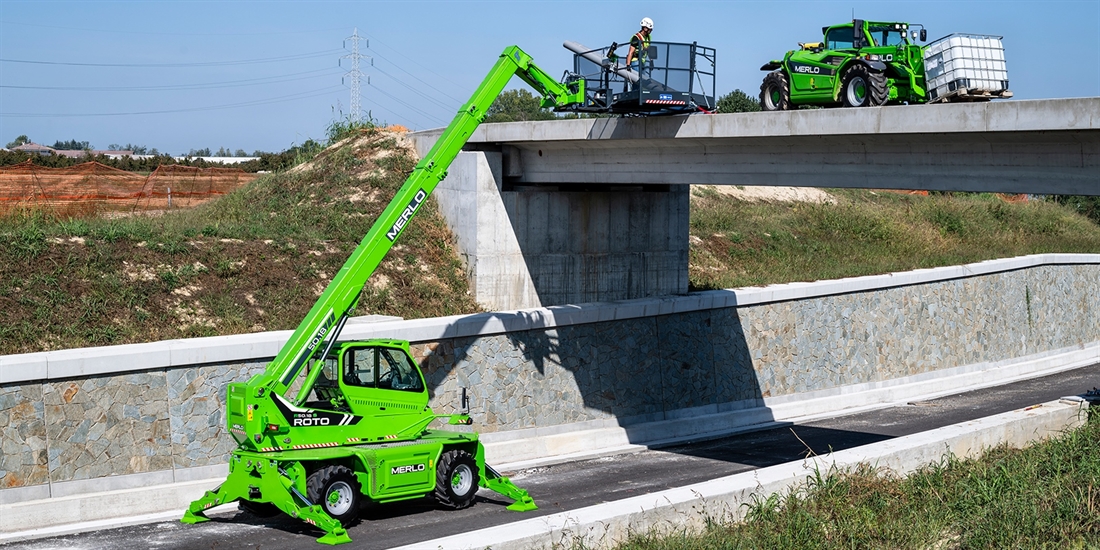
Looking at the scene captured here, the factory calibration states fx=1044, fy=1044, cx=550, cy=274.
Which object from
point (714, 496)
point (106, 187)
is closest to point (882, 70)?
point (714, 496)

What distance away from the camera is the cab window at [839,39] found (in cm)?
2331

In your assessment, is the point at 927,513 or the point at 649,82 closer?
the point at 927,513

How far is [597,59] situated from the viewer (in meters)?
22.3

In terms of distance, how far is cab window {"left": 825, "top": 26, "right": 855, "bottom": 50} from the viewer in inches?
918

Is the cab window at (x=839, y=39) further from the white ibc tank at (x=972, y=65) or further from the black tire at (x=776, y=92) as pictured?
the white ibc tank at (x=972, y=65)

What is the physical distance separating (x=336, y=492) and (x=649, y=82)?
36.7 feet

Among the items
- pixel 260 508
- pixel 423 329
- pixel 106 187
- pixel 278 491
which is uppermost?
pixel 106 187

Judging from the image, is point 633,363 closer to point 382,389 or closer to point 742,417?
point 742,417

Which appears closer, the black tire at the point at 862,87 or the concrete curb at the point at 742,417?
the concrete curb at the point at 742,417


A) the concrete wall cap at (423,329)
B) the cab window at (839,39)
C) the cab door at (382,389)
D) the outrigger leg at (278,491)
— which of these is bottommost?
the outrigger leg at (278,491)

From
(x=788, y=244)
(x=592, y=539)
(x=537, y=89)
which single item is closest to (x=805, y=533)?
(x=592, y=539)

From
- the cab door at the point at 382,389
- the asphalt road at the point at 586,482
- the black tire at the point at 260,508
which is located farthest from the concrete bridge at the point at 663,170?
the black tire at the point at 260,508

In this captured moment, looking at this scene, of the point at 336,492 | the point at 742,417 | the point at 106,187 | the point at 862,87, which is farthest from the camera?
the point at 106,187

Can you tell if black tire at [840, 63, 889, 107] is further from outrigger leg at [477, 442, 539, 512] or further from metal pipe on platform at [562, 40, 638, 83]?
outrigger leg at [477, 442, 539, 512]
